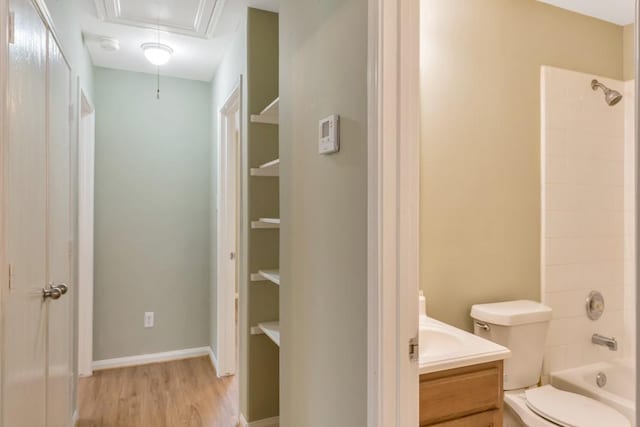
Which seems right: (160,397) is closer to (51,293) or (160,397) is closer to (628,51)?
(51,293)

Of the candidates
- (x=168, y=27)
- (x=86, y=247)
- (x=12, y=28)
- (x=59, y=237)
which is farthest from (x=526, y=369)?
(x=86, y=247)

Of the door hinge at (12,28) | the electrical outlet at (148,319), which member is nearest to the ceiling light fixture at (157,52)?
the door hinge at (12,28)

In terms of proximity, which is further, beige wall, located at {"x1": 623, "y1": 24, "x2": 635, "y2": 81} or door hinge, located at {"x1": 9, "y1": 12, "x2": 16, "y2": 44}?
beige wall, located at {"x1": 623, "y1": 24, "x2": 635, "y2": 81}

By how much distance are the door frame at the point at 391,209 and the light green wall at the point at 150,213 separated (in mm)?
2903

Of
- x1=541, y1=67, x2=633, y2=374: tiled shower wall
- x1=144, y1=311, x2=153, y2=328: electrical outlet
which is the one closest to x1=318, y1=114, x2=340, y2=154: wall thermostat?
x1=541, y1=67, x2=633, y2=374: tiled shower wall

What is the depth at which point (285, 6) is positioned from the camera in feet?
5.64

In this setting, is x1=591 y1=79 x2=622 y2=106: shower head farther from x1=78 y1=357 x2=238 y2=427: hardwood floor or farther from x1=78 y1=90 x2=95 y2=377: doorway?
x1=78 y1=90 x2=95 y2=377: doorway

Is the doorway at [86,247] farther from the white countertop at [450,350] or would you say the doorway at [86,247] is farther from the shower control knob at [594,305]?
the shower control knob at [594,305]

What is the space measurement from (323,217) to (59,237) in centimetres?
138

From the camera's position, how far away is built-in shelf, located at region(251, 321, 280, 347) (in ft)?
6.88

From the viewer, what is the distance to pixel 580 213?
2.46 metres

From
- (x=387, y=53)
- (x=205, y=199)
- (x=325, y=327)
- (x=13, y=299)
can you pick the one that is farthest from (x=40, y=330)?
(x=205, y=199)

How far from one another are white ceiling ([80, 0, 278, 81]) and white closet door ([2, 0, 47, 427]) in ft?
2.91

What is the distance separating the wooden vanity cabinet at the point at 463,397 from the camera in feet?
4.57
